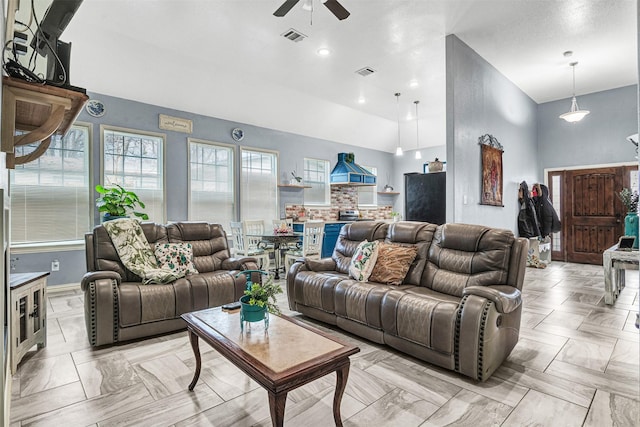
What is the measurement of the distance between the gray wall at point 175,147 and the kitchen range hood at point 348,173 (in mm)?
241

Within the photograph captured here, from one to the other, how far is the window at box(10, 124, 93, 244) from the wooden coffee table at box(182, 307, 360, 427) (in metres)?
3.78

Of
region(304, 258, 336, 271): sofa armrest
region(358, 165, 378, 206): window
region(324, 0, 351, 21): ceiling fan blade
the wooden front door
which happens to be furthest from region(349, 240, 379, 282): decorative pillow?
the wooden front door

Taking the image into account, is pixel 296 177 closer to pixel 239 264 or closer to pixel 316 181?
pixel 316 181

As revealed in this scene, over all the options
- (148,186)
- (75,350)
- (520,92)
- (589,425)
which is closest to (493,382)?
(589,425)

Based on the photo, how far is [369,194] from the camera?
30.2ft

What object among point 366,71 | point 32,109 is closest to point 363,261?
point 32,109

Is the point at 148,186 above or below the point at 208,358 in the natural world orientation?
above

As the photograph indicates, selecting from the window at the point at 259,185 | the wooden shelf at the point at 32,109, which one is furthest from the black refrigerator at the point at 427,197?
the wooden shelf at the point at 32,109

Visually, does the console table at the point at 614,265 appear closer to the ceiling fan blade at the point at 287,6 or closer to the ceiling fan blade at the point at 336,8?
the ceiling fan blade at the point at 336,8

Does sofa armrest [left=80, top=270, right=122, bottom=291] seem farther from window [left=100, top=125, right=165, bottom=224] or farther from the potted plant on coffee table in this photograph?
window [left=100, top=125, right=165, bottom=224]

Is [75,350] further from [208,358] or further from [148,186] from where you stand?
[148,186]

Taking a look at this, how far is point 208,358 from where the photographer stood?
8.44 ft

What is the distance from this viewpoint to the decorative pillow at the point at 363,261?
3.09 m

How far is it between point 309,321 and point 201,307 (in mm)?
1057
